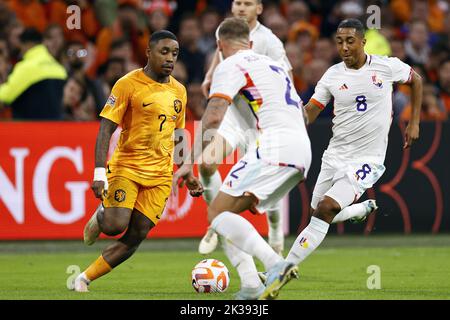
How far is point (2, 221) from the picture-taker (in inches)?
574

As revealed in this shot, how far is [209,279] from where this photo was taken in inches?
381

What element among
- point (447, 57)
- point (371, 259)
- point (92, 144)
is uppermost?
point (447, 57)

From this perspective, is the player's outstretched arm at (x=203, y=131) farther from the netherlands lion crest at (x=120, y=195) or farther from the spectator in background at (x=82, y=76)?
the spectator in background at (x=82, y=76)

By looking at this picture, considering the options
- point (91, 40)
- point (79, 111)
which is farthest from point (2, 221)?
point (91, 40)

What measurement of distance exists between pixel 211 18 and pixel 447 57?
4.01 meters

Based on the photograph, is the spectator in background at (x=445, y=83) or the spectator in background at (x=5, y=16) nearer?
the spectator in background at (x=5, y=16)

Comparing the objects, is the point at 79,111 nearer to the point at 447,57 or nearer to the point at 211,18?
the point at 211,18

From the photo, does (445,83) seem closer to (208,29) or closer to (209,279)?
(208,29)

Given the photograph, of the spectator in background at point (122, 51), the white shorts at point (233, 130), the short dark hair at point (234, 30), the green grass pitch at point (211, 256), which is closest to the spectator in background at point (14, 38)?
the spectator in background at point (122, 51)

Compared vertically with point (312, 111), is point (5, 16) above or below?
above

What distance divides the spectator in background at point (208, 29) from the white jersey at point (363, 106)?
26.3ft

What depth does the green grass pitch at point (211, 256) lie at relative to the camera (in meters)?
9.60

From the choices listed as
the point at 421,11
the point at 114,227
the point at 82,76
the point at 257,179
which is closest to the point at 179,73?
the point at 82,76

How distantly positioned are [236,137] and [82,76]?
17.0 feet
